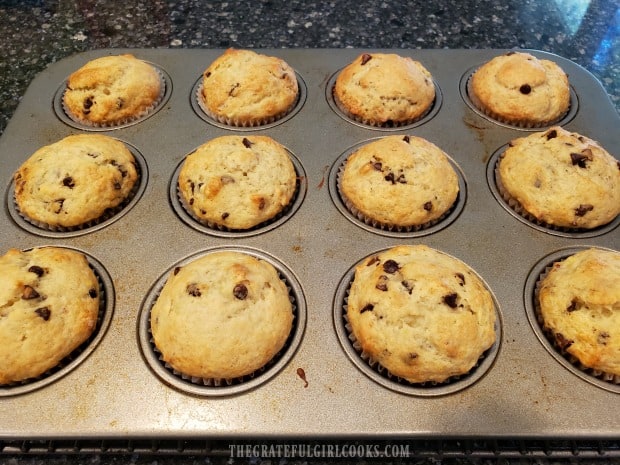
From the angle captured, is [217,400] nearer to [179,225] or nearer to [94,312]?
[94,312]

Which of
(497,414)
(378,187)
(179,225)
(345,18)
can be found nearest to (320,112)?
(378,187)

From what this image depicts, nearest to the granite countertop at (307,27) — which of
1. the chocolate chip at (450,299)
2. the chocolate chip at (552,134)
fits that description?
the chocolate chip at (552,134)

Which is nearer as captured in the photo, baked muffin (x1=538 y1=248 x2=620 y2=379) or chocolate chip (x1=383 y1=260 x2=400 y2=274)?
baked muffin (x1=538 y1=248 x2=620 y2=379)

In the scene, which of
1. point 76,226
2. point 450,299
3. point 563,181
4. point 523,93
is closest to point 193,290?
point 76,226

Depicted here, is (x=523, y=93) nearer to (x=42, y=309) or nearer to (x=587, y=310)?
(x=587, y=310)

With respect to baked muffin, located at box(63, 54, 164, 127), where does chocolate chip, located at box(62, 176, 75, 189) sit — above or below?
below

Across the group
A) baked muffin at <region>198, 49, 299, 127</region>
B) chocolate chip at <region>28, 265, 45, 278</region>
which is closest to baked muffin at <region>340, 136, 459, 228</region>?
baked muffin at <region>198, 49, 299, 127</region>

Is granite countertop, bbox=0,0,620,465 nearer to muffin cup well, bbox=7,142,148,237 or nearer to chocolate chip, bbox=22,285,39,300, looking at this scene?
muffin cup well, bbox=7,142,148,237
